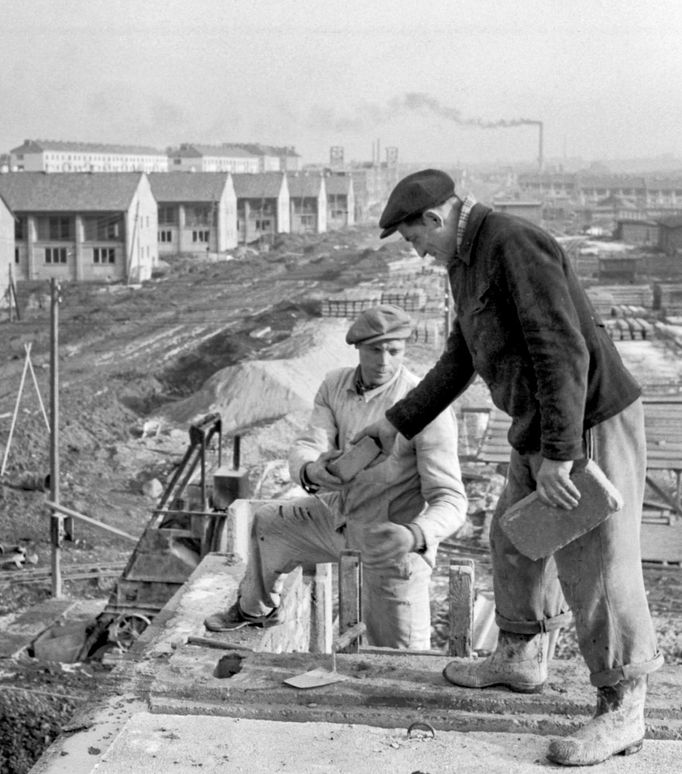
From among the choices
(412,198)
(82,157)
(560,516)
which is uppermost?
(82,157)

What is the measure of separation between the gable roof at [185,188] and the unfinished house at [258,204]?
8953 mm

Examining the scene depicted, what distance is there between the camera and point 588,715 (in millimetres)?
4152

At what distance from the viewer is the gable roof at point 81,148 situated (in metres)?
112

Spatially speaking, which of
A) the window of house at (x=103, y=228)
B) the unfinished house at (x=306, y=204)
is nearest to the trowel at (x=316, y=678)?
the window of house at (x=103, y=228)

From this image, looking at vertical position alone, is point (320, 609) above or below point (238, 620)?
below

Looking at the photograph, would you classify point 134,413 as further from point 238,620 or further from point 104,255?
point 104,255

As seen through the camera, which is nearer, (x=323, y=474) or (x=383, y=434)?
(x=383, y=434)

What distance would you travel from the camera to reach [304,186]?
82.4 metres

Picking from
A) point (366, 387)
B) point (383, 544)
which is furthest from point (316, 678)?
point (366, 387)

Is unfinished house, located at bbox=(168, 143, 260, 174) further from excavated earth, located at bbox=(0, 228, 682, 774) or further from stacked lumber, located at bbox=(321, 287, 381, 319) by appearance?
stacked lumber, located at bbox=(321, 287, 381, 319)

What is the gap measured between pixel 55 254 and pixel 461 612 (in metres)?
51.6

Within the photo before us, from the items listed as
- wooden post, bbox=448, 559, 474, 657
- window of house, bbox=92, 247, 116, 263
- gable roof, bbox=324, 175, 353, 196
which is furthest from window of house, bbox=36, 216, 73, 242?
wooden post, bbox=448, 559, 474, 657

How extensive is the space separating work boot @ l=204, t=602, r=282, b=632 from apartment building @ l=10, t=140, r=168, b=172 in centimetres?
10353

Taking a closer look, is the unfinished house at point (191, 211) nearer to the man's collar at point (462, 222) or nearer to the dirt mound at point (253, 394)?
the dirt mound at point (253, 394)
